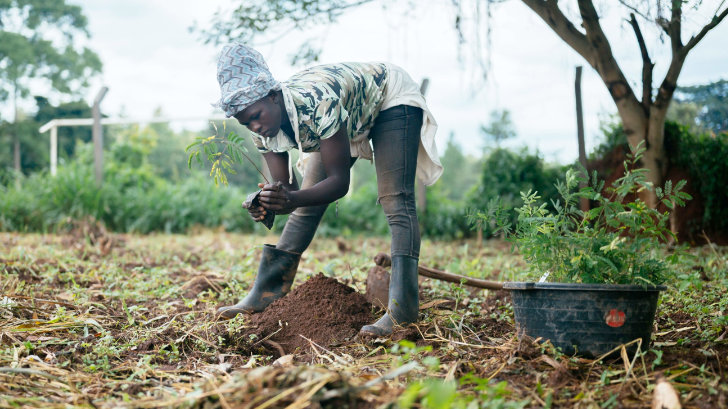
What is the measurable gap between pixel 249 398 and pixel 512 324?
1.38 metres

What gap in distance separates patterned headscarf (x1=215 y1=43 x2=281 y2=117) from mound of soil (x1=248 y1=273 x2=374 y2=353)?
0.85 m

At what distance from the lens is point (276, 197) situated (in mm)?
2004

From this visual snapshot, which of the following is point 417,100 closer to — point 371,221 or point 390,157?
point 390,157

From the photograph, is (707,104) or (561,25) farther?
(707,104)

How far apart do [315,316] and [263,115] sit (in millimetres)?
840

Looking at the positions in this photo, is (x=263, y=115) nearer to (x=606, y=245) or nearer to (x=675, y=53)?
(x=606, y=245)

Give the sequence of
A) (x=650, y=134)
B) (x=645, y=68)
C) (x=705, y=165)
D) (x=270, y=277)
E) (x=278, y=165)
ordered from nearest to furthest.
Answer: (x=278, y=165), (x=270, y=277), (x=645, y=68), (x=650, y=134), (x=705, y=165)

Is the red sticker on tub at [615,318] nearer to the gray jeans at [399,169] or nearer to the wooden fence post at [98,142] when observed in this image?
the gray jeans at [399,169]

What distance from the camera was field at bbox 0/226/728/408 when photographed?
4.20ft

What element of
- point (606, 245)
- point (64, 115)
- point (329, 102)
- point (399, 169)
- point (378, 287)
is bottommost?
point (378, 287)

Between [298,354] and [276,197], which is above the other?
[276,197]

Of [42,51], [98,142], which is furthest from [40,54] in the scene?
A: [98,142]

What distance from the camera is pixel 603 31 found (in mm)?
3910

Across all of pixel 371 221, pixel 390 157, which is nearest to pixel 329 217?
pixel 371 221
